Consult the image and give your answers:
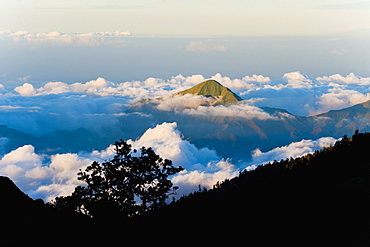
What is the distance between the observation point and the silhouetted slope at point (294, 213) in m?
28.7

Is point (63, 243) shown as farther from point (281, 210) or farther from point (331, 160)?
point (331, 160)

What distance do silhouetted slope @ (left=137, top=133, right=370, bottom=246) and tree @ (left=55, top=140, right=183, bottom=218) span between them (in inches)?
238

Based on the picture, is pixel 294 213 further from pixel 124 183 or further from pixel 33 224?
pixel 124 183

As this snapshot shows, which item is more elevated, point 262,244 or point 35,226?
point 35,226

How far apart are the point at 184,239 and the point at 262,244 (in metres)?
6.04

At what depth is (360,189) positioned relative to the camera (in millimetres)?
35125

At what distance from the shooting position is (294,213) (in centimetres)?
3347

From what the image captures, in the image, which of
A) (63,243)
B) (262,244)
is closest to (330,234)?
(262,244)

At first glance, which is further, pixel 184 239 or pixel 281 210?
pixel 281 210

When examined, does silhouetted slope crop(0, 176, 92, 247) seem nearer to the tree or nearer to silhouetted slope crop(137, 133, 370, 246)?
silhouetted slope crop(137, 133, 370, 246)

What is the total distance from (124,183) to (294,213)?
82.2ft

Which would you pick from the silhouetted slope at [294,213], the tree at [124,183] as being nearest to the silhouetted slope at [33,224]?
the silhouetted slope at [294,213]

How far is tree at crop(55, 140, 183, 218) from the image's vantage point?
51312 millimetres

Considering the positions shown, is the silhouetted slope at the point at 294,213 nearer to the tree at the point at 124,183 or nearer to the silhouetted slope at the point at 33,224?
the tree at the point at 124,183
